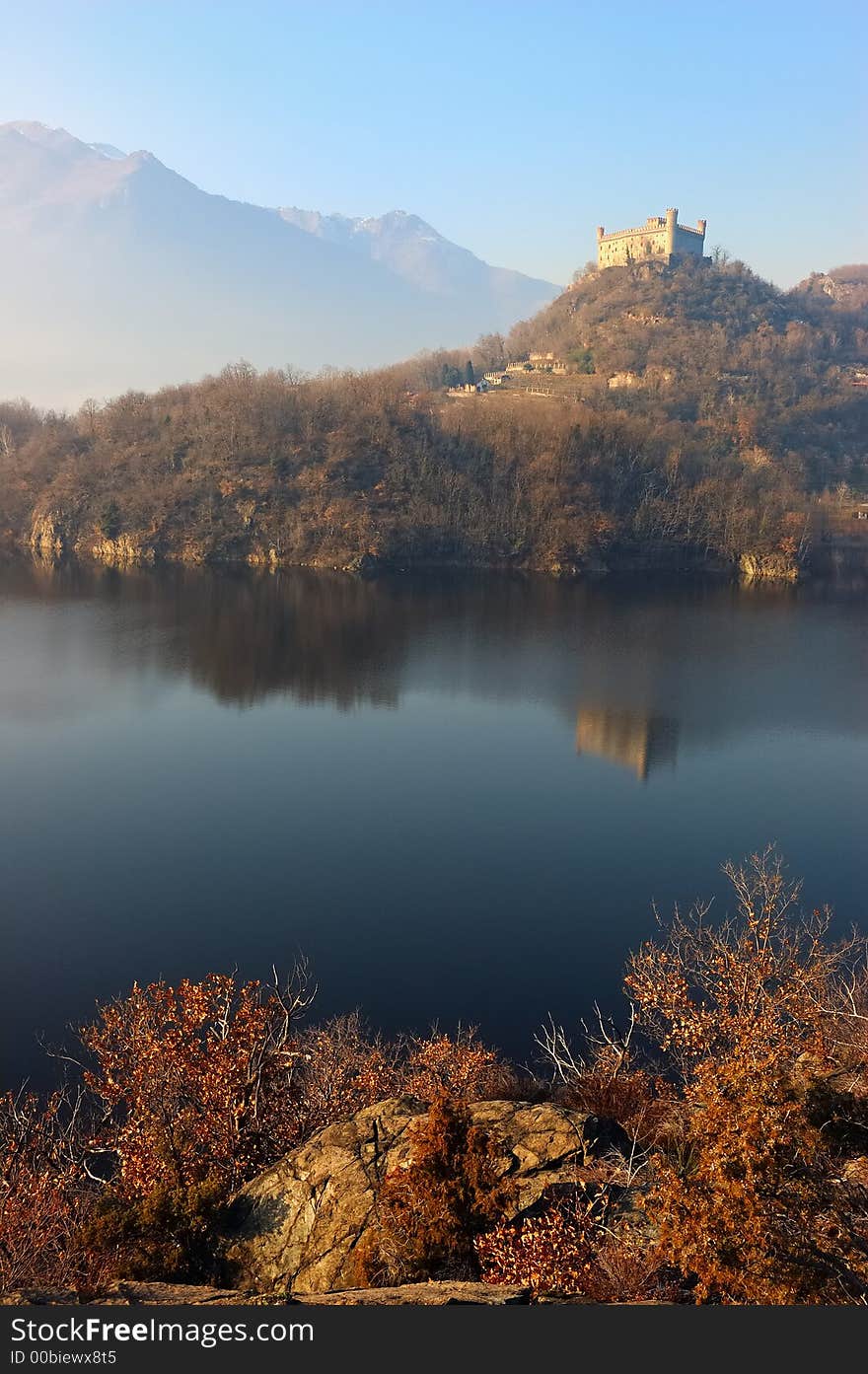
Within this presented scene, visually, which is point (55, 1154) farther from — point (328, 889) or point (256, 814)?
point (256, 814)

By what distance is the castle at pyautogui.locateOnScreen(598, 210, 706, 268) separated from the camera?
150 metres

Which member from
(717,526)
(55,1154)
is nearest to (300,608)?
(717,526)

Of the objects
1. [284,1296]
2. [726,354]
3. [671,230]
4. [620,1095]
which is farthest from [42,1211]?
[671,230]

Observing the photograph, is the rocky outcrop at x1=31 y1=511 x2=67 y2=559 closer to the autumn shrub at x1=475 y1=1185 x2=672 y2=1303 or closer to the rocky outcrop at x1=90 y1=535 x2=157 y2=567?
→ the rocky outcrop at x1=90 y1=535 x2=157 y2=567

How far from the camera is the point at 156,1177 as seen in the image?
12062 millimetres

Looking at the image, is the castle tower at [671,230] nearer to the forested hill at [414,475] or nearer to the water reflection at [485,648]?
the forested hill at [414,475]

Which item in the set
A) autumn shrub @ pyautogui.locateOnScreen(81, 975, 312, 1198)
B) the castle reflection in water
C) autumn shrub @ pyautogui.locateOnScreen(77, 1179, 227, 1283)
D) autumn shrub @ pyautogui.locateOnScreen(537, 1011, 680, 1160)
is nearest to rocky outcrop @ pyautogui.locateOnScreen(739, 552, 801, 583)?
the castle reflection in water

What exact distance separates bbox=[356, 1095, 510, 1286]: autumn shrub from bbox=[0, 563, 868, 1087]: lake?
26.4ft

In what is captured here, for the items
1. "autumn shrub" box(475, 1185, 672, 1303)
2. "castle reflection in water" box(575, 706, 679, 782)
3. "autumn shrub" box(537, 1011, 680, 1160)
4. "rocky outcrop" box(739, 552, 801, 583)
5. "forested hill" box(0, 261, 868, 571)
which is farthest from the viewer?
"forested hill" box(0, 261, 868, 571)

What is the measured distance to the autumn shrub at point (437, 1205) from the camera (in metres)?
10.2

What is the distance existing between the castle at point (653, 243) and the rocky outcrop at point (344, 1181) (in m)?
163

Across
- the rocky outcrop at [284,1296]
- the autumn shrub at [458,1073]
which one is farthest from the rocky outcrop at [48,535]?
the rocky outcrop at [284,1296]

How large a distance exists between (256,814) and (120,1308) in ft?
75.6

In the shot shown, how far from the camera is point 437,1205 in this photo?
10469mm
